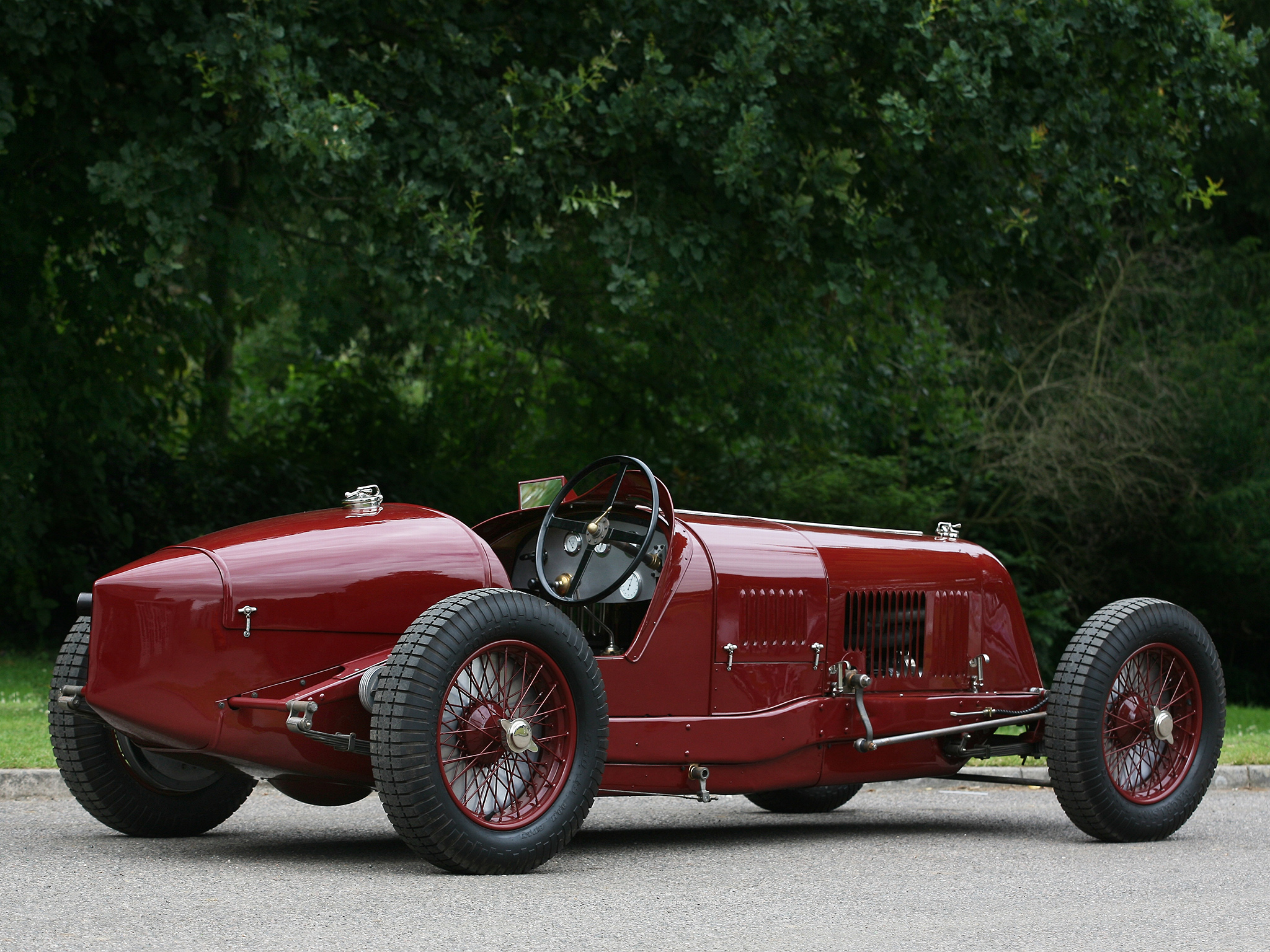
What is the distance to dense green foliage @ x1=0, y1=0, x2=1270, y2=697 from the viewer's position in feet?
37.3

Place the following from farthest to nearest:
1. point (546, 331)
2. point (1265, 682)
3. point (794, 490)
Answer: point (1265, 682), point (794, 490), point (546, 331)

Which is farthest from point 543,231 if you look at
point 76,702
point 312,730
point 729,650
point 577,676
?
point 312,730

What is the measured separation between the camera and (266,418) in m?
18.9

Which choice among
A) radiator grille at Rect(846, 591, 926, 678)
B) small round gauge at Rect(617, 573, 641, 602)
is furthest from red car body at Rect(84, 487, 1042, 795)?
small round gauge at Rect(617, 573, 641, 602)

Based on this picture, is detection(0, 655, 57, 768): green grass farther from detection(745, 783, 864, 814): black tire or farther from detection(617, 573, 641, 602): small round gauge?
detection(745, 783, 864, 814): black tire

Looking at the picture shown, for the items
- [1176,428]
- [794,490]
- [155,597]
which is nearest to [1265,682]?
[1176,428]

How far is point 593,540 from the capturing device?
Result: 6.57m

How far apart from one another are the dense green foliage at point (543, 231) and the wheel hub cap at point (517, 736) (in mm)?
6038

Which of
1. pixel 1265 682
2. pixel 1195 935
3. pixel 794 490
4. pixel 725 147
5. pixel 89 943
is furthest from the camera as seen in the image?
pixel 1265 682

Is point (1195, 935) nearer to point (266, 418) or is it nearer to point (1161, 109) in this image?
point (1161, 109)

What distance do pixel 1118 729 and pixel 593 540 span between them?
8.56ft

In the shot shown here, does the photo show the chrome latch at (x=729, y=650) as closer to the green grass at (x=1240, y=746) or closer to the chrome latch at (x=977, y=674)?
the chrome latch at (x=977, y=674)

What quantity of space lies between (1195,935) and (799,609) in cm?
238

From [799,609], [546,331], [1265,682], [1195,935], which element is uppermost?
[546,331]
